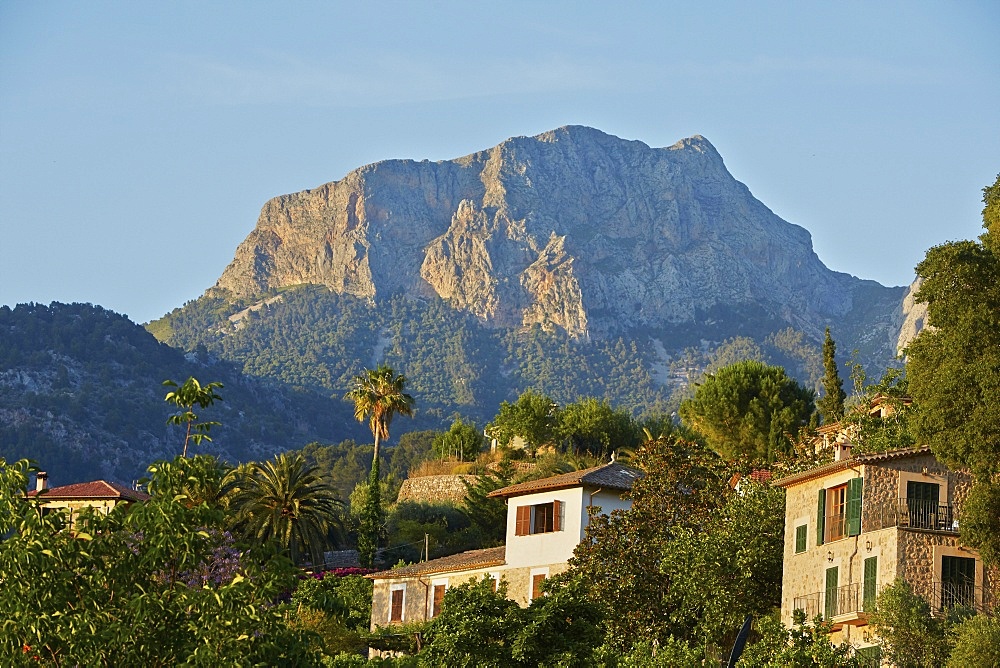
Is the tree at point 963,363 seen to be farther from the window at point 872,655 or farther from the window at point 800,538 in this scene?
the window at point 800,538

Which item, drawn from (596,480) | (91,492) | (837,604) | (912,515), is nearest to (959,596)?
(912,515)

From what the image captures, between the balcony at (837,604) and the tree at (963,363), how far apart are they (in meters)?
3.79

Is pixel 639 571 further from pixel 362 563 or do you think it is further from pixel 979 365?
pixel 362 563

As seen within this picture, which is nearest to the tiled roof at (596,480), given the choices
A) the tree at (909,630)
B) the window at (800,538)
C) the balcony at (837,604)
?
the window at (800,538)

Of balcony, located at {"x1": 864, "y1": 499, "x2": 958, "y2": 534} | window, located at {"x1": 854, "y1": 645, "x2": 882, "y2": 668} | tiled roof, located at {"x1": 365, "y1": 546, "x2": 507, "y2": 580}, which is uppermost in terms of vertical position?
balcony, located at {"x1": 864, "y1": 499, "x2": 958, "y2": 534}

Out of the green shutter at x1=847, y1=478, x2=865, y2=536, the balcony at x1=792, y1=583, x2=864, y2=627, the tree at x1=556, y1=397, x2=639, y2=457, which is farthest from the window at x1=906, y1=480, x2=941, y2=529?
the tree at x1=556, y1=397, x2=639, y2=457

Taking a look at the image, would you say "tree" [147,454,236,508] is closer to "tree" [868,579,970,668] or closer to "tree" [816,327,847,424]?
"tree" [868,579,970,668]

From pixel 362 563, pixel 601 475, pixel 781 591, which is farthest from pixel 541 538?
pixel 362 563

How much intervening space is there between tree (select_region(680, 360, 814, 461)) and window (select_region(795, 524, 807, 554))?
86.7 feet

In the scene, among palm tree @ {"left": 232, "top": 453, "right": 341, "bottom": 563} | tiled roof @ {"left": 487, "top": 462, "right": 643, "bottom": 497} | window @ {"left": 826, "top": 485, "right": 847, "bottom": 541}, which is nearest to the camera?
window @ {"left": 826, "top": 485, "right": 847, "bottom": 541}

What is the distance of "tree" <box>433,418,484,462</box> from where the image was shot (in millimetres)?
107812

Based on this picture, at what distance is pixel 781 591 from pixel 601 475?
11184 mm

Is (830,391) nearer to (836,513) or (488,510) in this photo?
(488,510)

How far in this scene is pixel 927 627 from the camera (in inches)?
1561
